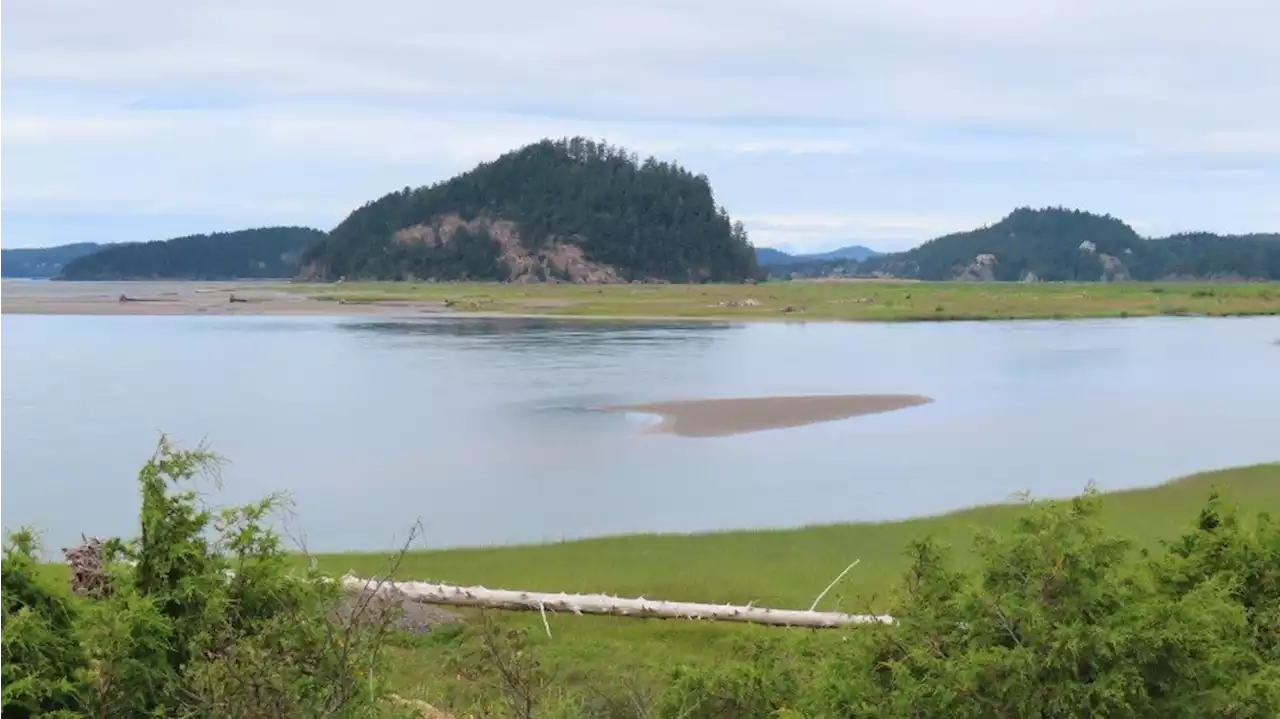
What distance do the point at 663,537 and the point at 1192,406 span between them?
2255cm

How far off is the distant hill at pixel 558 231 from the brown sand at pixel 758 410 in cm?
11863

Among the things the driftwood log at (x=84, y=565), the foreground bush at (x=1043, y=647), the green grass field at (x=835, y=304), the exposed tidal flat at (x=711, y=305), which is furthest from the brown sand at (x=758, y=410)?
the green grass field at (x=835, y=304)

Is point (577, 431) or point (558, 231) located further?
point (558, 231)

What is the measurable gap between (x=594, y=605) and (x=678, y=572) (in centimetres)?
229

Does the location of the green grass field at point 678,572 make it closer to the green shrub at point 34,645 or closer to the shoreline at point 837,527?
the shoreline at point 837,527

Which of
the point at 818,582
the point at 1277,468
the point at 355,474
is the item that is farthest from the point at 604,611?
the point at 1277,468

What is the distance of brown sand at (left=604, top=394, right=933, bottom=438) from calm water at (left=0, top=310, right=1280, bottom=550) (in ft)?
2.91

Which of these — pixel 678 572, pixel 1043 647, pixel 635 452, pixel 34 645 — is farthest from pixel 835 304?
pixel 34 645

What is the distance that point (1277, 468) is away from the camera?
2294 centimetres

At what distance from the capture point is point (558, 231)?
526 ft

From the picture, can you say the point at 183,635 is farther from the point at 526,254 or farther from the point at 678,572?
the point at 526,254

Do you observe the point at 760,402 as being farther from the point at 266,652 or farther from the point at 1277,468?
the point at 266,652

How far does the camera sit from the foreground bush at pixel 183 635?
548 cm

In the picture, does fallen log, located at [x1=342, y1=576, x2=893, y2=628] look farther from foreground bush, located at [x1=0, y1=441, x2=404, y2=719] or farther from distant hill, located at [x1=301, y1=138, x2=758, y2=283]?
distant hill, located at [x1=301, y1=138, x2=758, y2=283]
